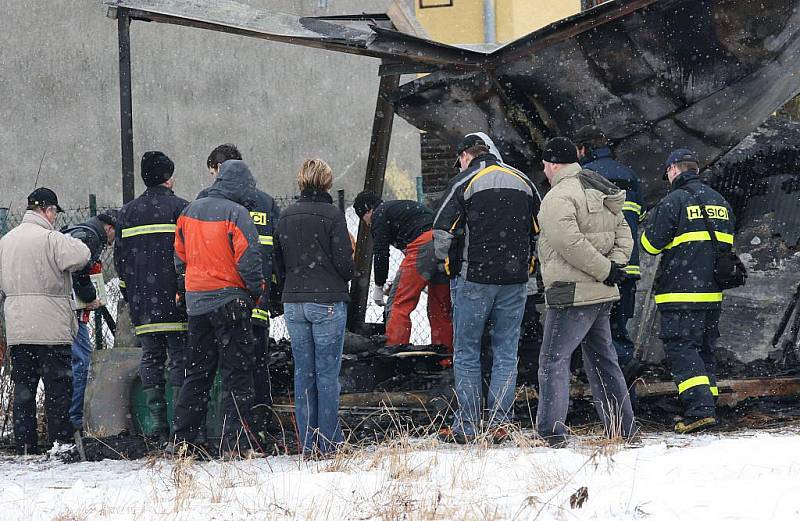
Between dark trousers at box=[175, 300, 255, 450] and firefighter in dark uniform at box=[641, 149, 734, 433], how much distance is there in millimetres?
2745

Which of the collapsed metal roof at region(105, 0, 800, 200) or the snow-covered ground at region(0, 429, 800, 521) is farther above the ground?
the collapsed metal roof at region(105, 0, 800, 200)

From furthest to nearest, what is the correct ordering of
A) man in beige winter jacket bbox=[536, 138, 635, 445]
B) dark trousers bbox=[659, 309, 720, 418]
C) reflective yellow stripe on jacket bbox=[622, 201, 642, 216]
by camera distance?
reflective yellow stripe on jacket bbox=[622, 201, 642, 216] < dark trousers bbox=[659, 309, 720, 418] < man in beige winter jacket bbox=[536, 138, 635, 445]

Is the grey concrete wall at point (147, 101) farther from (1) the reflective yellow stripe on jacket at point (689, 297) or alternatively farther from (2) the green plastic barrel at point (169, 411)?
(1) the reflective yellow stripe on jacket at point (689, 297)

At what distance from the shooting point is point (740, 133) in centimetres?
761

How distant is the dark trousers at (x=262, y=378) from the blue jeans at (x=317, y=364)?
0.61m

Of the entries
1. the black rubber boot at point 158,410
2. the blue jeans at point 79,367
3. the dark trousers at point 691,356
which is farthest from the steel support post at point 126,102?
the dark trousers at point 691,356

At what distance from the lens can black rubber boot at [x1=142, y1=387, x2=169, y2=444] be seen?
6.73 meters

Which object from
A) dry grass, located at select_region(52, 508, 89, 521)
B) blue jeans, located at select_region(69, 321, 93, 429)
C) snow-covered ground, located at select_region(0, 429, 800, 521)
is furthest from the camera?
blue jeans, located at select_region(69, 321, 93, 429)

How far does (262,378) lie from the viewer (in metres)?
6.77

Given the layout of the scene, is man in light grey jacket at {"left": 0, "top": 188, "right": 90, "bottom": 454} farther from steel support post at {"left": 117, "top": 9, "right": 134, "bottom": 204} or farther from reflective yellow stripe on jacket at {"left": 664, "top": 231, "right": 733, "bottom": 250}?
reflective yellow stripe on jacket at {"left": 664, "top": 231, "right": 733, "bottom": 250}

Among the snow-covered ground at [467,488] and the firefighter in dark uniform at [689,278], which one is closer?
the snow-covered ground at [467,488]

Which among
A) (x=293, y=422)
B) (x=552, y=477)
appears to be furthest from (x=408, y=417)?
(x=552, y=477)

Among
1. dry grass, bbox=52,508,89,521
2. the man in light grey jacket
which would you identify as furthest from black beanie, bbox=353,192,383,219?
dry grass, bbox=52,508,89,521

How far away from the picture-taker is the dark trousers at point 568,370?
5.62 meters
